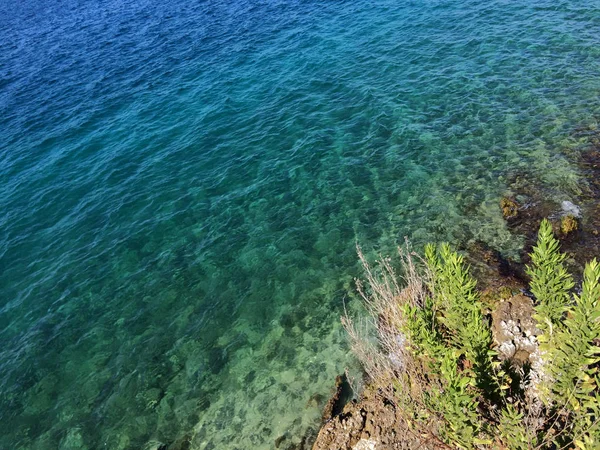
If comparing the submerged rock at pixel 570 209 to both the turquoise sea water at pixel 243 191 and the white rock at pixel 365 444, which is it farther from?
the white rock at pixel 365 444

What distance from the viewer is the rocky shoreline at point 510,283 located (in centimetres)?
1214

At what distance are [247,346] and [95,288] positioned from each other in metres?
8.90

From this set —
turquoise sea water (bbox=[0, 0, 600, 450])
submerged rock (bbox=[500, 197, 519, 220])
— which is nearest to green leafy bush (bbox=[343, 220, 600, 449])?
turquoise sea water (bbox=[0, 0, 600, 450])

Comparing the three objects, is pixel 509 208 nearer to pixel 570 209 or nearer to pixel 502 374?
pixel 570 209

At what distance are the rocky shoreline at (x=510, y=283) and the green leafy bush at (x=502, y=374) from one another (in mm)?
745

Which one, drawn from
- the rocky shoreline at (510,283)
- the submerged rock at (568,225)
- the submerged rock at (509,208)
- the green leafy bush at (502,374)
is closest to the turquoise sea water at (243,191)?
the submerged rock at (509,208)

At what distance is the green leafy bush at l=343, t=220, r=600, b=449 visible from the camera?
894cm

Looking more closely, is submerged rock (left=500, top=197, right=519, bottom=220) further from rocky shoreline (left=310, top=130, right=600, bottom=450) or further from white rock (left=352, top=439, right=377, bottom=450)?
white rock (left=352, top=439, right=377, bottom=450)

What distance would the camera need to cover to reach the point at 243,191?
78.4ft

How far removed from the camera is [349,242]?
19.6 metres

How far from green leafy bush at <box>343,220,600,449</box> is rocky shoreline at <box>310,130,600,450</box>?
29.3 inches

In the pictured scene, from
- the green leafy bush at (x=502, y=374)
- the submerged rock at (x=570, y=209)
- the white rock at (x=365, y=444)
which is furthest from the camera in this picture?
the submerged rock at (x=570, y=209)

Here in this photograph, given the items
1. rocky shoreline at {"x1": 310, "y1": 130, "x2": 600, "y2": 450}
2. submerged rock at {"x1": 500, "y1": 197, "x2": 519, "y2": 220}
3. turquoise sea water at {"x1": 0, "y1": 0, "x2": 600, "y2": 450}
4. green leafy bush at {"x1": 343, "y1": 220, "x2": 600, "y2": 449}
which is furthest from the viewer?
submerged rock at {"x1": 500, "y1": 197, "x2": 519, "y2": 220}

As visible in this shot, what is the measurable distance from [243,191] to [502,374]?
17230 millimetres
